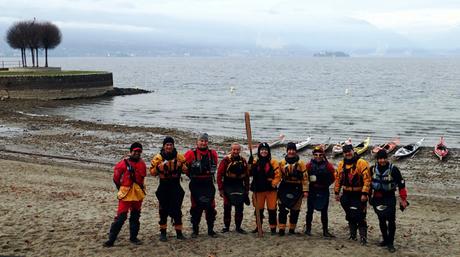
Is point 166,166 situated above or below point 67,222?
above

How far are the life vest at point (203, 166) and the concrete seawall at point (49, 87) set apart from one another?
4197 centimetres

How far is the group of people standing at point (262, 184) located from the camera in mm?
9055

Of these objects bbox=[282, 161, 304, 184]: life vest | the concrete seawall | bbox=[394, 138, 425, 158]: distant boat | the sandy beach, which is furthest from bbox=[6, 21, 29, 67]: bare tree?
bbox=[282, 161, 304, 184]: life vest

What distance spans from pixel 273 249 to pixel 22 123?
27.3 metres

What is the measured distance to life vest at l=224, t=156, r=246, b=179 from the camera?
9.56 m

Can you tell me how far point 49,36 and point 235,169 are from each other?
192 feet

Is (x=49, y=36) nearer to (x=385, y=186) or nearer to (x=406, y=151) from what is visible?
(x=406, y=151)

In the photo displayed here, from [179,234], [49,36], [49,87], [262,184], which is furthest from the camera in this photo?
[49,36]

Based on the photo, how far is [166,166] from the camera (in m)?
9.14

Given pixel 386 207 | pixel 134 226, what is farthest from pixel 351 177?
pixel 134 226

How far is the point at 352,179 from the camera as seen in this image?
9250mm

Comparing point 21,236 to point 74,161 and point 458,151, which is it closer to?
point 74,161

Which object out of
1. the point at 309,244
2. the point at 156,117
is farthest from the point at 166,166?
the point at 156,117

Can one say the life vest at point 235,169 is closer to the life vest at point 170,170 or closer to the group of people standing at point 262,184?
the group of people standing at point 262,184
